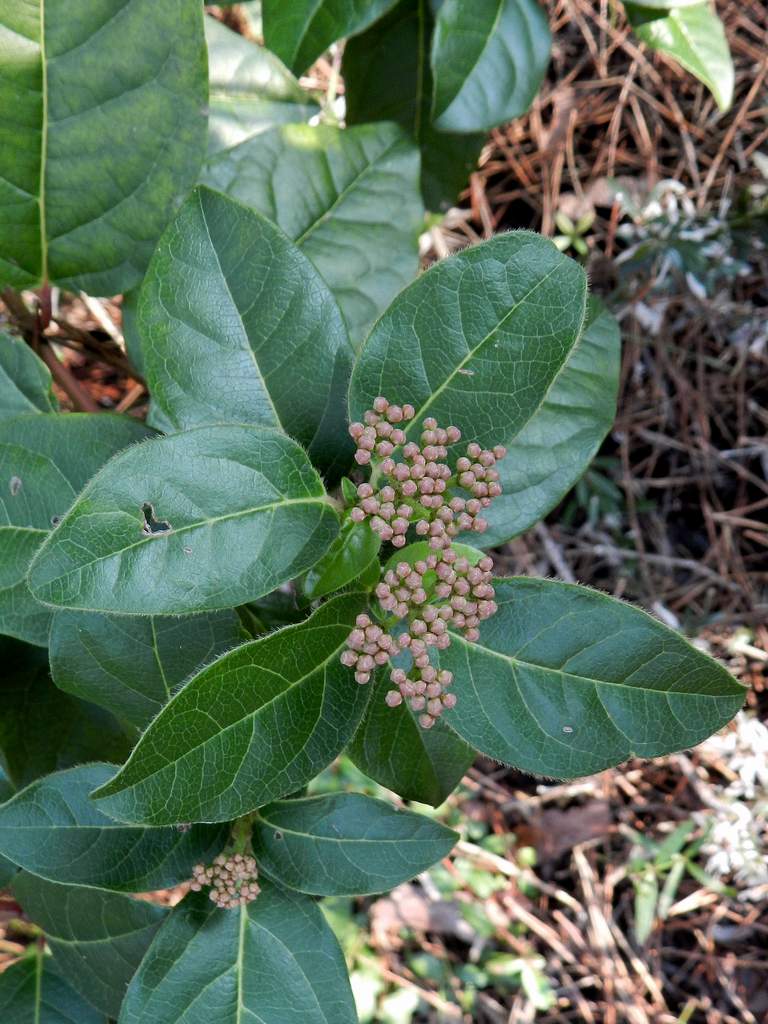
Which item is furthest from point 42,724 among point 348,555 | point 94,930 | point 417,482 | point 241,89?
point 241,89

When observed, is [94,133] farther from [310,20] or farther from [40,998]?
[40,998]

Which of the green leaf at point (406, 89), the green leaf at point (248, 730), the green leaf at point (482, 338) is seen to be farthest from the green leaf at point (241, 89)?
the green leaf at point (248, 730)

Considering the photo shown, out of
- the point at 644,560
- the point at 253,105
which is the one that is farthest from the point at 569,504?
the point at 253,105

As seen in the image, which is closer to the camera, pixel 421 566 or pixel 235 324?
pixel 421 566

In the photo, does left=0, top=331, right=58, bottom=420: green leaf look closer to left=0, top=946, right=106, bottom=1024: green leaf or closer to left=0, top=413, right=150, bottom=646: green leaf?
left=0, top=413, right=150, bottom=646: green leaf

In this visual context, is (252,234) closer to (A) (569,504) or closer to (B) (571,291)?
(B) (571,291)

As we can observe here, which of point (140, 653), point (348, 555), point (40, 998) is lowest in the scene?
point (40, 998)

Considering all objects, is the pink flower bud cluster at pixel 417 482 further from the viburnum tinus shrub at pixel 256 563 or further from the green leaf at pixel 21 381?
the green leaf at pixel 21 381
